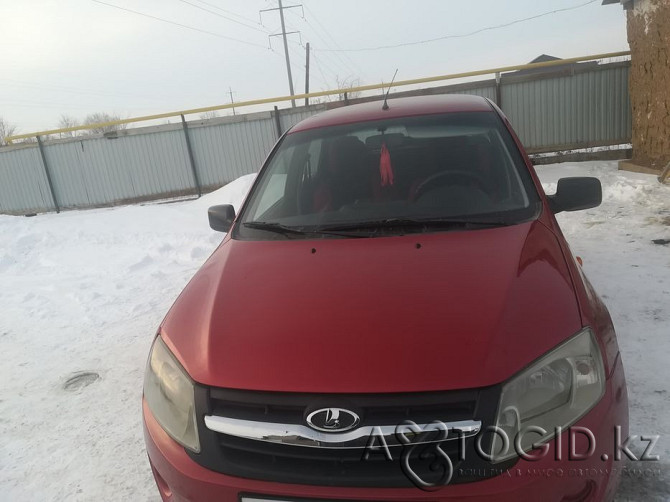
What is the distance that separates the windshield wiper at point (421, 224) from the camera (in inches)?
78.3

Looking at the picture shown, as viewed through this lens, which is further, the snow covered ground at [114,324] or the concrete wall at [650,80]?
the concrete wall at [650,80]

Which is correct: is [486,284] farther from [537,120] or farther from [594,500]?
[537,120]

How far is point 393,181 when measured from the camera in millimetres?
2422

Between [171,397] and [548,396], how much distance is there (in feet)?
3.79

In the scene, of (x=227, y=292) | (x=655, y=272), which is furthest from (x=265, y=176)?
(x=655, y=272)

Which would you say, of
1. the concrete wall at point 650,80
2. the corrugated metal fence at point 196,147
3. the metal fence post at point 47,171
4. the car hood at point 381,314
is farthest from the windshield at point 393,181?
the metal fence post at point 47,171

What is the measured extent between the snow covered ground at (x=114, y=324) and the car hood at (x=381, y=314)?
3.03 feet

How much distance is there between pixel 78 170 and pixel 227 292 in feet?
39.2

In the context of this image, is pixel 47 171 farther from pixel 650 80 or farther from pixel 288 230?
pixel 650 80

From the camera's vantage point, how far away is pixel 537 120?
407 inches

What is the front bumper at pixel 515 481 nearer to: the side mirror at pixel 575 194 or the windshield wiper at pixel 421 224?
the windshield wiper at pixel 421 224

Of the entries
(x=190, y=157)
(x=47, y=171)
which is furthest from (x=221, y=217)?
(x=47, y=171)

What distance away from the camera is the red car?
1252 millimetres

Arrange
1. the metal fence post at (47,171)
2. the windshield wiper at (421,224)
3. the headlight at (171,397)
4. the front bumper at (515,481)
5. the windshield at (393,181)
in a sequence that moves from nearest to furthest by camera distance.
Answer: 1. the front bumper at (515,481)
2. the headlight at (171,397)
3. the windshield wiper at (421,224)
4. the windshield at (393,181)
5. the metal fence post at (47,171)
